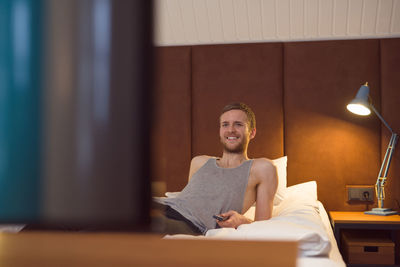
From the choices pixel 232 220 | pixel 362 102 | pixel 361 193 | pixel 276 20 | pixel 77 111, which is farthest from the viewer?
pixel 276 20

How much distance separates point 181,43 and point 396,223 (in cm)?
191

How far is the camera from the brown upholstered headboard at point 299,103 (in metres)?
2.94

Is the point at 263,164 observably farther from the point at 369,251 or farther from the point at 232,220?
the point at 369,251

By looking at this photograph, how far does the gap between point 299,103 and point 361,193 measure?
29.4 inches

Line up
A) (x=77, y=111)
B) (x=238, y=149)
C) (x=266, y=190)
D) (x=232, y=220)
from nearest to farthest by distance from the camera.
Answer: (x=77, y=111) → (x=232, y=220) → (x=266, y=190) → (x=238, y=149)

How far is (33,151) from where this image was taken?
0.21 meters

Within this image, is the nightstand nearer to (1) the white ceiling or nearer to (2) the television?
(1) the white ceiling

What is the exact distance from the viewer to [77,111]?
21 centimetres

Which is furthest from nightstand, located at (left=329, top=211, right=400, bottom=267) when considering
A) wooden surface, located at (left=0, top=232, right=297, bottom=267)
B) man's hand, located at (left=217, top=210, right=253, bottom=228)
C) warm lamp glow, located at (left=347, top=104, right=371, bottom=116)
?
wooden surface, located at (left=0, top=232, right=297, bottom=267)

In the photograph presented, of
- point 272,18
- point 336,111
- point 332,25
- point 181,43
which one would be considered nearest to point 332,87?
point 336,111

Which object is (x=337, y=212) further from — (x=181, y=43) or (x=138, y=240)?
(x=138, y=240)

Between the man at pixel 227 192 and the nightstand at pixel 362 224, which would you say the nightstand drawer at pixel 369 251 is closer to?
the nightstand at pixel 362 224

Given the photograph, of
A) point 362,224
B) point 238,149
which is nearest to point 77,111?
point 238,149

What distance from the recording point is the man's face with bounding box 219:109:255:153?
2.32 m
